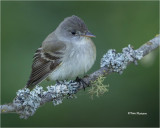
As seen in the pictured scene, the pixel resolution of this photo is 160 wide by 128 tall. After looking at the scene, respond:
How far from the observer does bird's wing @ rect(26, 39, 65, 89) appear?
5308 mm

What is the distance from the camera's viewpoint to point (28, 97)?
4219mm

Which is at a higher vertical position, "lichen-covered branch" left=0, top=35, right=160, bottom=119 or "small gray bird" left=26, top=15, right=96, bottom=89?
"small gray bird" left=26, top=15, right=96, bottom=89

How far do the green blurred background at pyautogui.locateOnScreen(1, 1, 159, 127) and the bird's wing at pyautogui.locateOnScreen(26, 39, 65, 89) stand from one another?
0.15 m

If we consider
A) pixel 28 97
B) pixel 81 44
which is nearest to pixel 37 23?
pixel 81 44

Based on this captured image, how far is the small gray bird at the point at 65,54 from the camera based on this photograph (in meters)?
5.38

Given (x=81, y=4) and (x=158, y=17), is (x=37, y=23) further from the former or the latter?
(x=158, y=17)

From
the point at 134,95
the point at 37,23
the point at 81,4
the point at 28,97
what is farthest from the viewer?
the point at 81,4

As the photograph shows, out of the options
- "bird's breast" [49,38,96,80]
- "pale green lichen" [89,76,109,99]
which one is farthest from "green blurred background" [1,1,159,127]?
"pale green lichen" [89,76,109,99]

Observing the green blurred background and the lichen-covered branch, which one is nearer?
the lichen-covered branch

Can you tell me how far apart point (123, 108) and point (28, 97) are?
160cm

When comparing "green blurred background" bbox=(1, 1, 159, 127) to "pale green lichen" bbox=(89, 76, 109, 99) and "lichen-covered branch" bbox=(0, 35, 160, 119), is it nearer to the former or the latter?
"lichen-covered branch" bbox=(0, 35, 160, 119)

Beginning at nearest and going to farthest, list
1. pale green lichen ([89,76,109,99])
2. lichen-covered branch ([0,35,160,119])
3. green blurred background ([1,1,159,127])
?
lichen-covered branch ([0,35,160,119]), pale green lichen ([89,76,109,99]), green blurred background ([1,1,159,127])

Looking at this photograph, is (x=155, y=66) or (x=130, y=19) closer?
(x=155, y=66)

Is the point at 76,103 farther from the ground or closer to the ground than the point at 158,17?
closer to the ground
